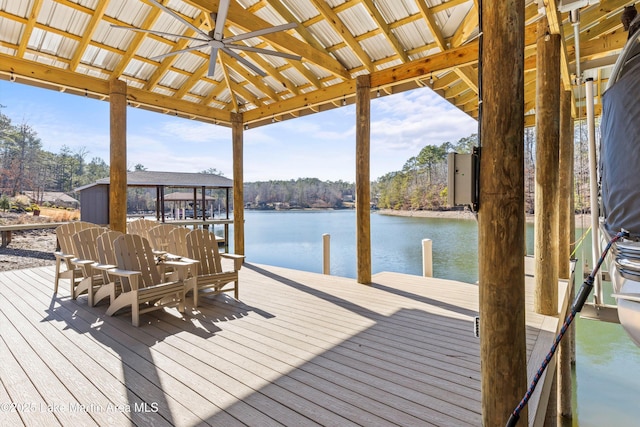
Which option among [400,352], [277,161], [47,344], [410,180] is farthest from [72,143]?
[400,352]

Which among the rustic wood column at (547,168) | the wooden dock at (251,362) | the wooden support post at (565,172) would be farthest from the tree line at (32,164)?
the wooden support post at (565,172)

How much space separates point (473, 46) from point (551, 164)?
1.78m

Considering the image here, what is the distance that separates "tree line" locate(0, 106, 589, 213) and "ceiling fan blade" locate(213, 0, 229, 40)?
1057cm

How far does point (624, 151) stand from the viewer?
1.42 metres

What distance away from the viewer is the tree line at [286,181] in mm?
22062

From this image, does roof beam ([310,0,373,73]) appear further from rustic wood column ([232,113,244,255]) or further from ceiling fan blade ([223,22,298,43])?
rustic wood column ([232,113,244,255])

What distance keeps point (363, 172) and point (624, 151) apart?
12.2 feet

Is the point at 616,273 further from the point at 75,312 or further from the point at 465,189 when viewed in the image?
the point at 75,312

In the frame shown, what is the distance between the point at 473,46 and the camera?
13.7 feet

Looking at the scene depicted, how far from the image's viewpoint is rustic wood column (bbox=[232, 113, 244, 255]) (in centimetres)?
711

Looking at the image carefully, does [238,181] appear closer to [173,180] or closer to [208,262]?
[208,262]

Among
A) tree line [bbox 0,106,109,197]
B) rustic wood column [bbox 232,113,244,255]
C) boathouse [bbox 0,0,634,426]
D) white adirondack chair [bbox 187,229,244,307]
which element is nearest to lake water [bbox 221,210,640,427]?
boathouse [bbox 0,0,634,426]

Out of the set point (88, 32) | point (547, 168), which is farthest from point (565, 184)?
point (88, 32)

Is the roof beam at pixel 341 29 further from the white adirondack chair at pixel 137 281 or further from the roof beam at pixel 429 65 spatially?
the white adirondack chair at pixel 137 281
